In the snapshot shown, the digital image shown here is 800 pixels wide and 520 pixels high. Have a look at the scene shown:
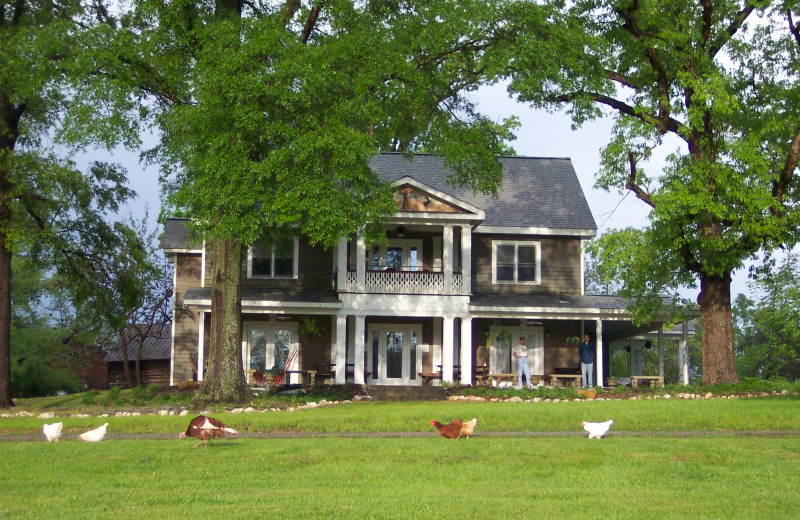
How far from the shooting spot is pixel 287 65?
19.8m

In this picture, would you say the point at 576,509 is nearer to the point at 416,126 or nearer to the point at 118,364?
the point at 416,126

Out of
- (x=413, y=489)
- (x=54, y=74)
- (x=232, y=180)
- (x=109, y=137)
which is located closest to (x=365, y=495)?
(x=413, y=489)

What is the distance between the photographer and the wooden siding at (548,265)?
31484 millimetres

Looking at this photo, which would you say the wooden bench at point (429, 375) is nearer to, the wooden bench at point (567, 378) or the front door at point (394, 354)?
the front door at point (394, 354)

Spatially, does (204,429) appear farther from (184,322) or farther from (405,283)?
(184,322)

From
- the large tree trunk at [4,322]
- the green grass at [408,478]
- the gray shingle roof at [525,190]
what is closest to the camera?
the green grass at [408,478]

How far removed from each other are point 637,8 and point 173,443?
1813cm

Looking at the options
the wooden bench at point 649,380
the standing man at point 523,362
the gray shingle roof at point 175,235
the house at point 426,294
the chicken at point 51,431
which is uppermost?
the gray shingle roof at point 175,235

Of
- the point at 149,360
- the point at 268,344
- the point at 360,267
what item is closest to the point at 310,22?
the point at 360,267

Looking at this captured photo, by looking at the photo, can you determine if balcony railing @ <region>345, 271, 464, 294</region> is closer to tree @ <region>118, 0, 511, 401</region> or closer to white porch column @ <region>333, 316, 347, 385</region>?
white porch column @ <region>333, 316, 347, 385</region>

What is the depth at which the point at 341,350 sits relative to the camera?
28609 mm

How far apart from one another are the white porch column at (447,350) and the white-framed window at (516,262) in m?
3.26

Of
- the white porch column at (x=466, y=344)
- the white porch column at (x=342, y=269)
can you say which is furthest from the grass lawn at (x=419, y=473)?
the white porch column at (x=342, y=269)

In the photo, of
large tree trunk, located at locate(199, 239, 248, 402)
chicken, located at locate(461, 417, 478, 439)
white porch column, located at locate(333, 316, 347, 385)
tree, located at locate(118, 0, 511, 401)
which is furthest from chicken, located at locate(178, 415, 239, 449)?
white porch column, located at locate(333, 316, 347, 385)
